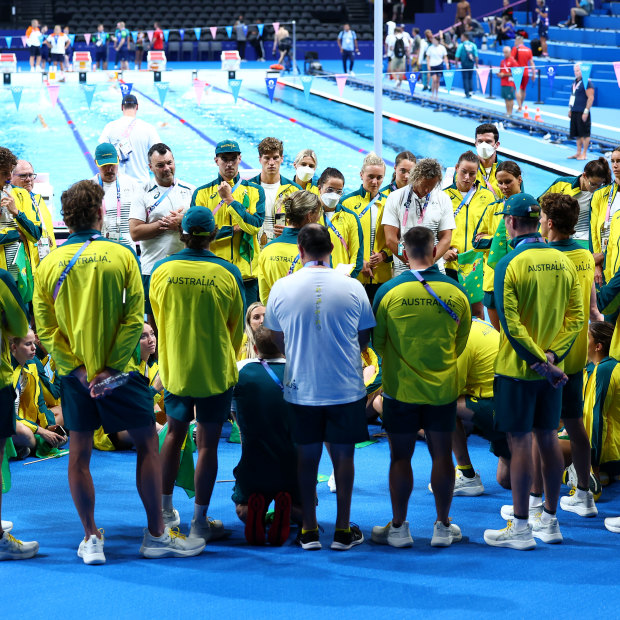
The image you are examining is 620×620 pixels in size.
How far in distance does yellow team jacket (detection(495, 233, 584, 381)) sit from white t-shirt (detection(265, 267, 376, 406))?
2.03 feet

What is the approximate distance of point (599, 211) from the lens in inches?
234

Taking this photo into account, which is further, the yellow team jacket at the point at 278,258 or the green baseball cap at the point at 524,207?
the yellow team jacket at the point at 278,258

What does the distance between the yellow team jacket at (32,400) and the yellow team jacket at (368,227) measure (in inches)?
89.0

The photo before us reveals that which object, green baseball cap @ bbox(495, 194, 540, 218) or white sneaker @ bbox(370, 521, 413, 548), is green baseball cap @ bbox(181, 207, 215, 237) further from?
white sneaker @ bbox(370, 521, 413, 548)

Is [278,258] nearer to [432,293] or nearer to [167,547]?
[432,293]

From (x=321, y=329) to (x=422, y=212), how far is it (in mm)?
2420

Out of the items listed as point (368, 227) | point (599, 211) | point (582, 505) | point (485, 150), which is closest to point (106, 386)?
point (582, 505)

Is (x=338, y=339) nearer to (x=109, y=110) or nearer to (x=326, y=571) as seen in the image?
(x=326, y=571)

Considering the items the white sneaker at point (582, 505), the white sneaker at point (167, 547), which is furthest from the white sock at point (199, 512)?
the white sneaker at point (582, 505)

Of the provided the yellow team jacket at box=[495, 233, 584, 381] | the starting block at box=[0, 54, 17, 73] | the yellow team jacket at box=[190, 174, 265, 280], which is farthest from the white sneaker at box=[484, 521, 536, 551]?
the starting block at box=[0, 54, 17, 73]

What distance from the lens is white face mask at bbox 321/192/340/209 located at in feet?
18.9

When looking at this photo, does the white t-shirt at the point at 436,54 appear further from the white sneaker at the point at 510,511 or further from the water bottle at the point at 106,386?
the water bottle at the point at 106,386

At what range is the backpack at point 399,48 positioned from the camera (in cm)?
2389

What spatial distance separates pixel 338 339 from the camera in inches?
146
